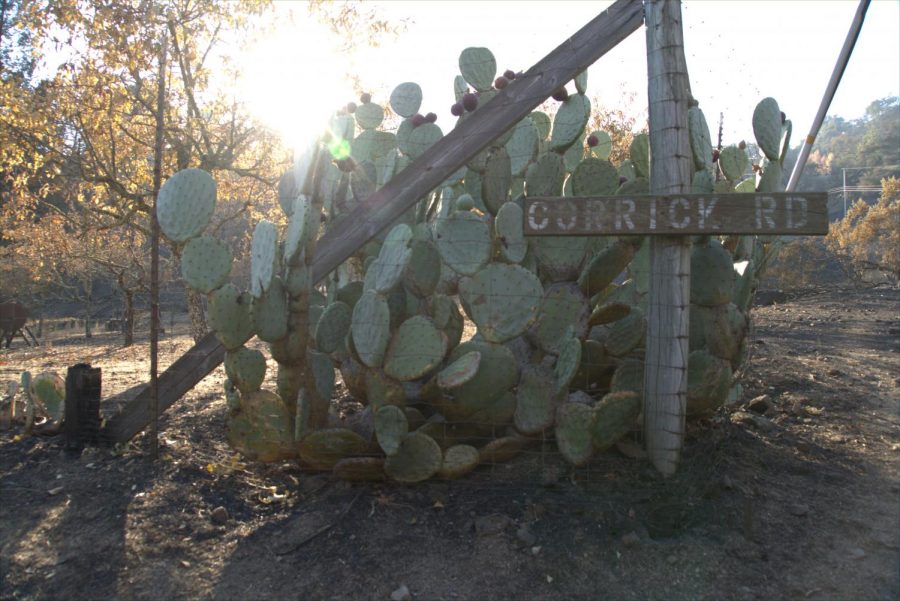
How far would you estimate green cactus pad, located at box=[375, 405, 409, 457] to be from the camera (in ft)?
11.7

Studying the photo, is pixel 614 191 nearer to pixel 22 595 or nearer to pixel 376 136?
pixel 376 136

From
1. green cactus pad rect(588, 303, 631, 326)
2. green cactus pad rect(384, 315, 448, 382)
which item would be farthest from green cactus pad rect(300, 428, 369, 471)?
green cactus pad rect(588, 303, 631, 326)

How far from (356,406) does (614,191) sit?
93.8 inches

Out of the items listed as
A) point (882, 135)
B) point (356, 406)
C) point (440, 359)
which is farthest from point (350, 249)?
point (882, 135)

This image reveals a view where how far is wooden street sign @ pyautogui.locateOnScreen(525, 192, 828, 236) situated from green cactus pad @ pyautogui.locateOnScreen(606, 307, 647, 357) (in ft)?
2.67

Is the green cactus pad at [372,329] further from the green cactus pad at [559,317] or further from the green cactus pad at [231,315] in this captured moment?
the green cactus pad at [559,317]

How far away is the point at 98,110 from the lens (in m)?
6.81

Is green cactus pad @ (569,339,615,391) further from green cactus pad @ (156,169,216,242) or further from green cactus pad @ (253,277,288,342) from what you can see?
green cactus pad @ (156,169,216,242)

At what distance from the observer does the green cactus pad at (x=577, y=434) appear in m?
3.61

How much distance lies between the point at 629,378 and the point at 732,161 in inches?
66.9

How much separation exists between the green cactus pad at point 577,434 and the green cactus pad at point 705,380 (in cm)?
71

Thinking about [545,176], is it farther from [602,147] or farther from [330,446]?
[330,446]

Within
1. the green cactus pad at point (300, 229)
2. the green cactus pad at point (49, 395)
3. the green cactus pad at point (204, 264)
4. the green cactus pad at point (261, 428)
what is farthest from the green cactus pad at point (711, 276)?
the green cactus pad at point (49, 395)

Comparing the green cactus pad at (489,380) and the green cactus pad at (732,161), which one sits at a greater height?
the green cactus pad at (732,161)
